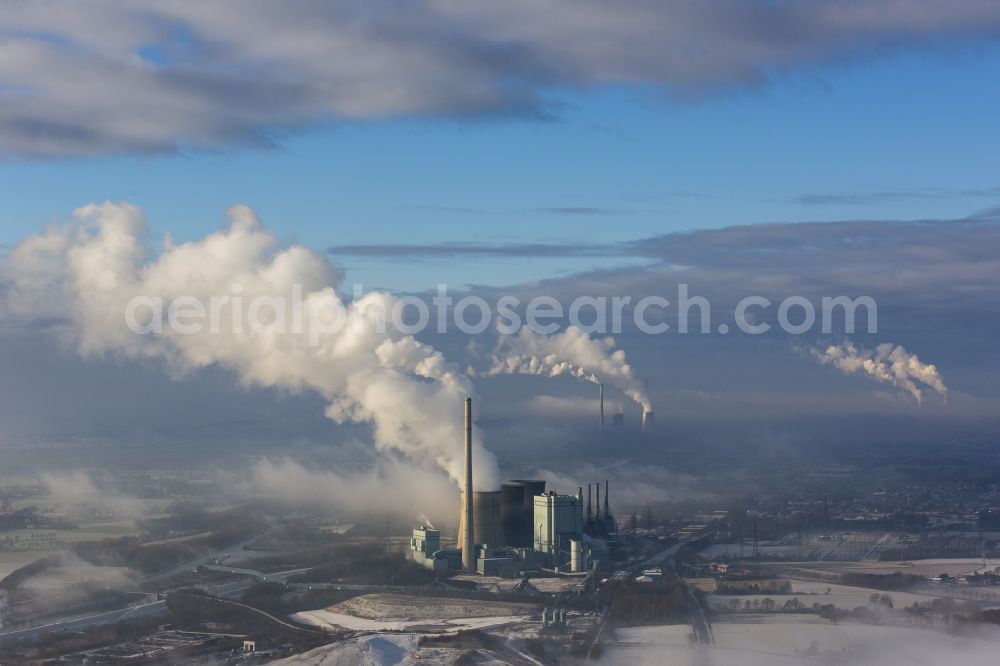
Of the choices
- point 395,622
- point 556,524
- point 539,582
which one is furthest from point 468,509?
point 395,622

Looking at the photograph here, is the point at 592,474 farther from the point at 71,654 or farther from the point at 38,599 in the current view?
the point at 71,654

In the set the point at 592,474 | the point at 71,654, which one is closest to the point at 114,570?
the point at 71,654

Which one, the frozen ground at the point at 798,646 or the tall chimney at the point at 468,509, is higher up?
the tall chimney at the point at 468,509

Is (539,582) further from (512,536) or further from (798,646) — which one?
(798,646)

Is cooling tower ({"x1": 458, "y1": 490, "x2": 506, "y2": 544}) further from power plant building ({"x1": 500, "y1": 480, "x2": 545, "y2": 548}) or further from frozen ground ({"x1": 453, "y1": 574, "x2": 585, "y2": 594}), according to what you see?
frozen ground ({"x1": 453, "y1": 574, "x2": 585, "y2": 594})

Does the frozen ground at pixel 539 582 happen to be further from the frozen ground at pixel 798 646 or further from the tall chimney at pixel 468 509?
the frozen ground at pixel 798 646

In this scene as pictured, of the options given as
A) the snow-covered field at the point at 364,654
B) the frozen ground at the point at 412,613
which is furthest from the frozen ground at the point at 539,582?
the snow-covered field at the point at 364,654

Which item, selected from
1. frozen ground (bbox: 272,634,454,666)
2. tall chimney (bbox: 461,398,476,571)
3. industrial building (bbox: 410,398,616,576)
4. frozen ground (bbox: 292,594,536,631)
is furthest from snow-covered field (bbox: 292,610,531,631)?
tall chimney (bbox: 461,398,476,571)
